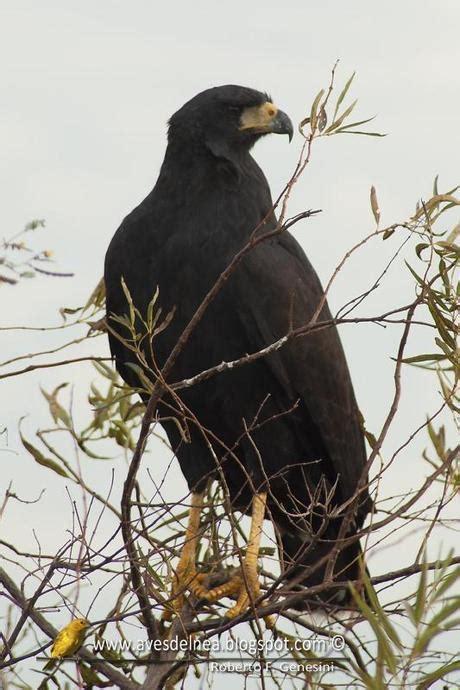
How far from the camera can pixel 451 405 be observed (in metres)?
4.43

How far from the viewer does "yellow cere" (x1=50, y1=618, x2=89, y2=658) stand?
14.2 feet

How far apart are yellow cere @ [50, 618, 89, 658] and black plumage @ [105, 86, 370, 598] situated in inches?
41.8

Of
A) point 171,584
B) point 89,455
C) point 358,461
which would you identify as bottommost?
point 171,584

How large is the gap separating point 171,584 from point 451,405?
5.60ft

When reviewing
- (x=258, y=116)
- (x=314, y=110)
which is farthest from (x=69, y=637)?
(x=258, y=116)

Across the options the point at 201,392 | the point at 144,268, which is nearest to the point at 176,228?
the point at 144,268

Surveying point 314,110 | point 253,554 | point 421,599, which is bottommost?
point 421,599

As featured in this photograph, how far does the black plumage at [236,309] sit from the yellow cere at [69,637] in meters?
1.06

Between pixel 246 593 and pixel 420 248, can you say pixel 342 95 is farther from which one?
pixel 246 593

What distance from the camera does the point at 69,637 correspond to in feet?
14.2

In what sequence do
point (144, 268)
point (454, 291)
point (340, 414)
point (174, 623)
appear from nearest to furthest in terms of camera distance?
point (454, 291), point (174, 623), point (144, 268), point (340, 414)

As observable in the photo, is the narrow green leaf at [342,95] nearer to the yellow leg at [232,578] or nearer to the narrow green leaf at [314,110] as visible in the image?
the narrow green leaf at [314,110]

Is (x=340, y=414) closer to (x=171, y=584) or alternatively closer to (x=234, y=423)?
(x=234, y=423)

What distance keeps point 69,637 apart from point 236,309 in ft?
5.43
